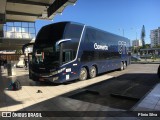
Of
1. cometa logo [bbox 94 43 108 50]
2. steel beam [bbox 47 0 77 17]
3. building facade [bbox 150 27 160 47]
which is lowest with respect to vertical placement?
cometa logo [bbox 94 43 108 50]

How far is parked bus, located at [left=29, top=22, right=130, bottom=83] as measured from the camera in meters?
11.8

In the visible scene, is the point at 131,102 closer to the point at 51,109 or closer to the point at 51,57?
the point at 51,109

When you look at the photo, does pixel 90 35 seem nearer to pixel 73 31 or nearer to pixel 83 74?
pixel 73 31

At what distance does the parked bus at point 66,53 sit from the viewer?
→ 1177 cm

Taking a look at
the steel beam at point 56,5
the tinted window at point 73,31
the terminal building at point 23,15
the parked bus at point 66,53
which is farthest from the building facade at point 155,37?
the tinted window at point 73,31

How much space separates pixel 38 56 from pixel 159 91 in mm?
7419

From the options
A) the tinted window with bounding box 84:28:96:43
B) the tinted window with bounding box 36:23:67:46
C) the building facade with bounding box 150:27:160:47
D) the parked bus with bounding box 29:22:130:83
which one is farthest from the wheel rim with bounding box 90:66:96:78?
the building facade with bounding box 150:27:160:47

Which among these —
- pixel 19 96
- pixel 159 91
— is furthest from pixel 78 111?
pixel 159 91

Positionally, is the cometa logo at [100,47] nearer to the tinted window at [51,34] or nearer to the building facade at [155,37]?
the tinted window at [51,34]

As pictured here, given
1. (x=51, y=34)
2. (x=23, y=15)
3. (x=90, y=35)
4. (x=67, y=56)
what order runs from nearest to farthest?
(x=67, y=56), (x=51, y=34), (x=90, y=35), (x=23, y=15)

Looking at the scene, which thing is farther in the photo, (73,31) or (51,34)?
(73,31)

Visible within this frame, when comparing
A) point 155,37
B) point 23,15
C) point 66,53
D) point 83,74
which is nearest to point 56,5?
point 66,53

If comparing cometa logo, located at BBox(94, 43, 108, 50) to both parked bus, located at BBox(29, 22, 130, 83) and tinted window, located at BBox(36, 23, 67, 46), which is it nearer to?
parked bus, located at BBox(29, 22, 130, 83)

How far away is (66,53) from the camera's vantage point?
12023mm
